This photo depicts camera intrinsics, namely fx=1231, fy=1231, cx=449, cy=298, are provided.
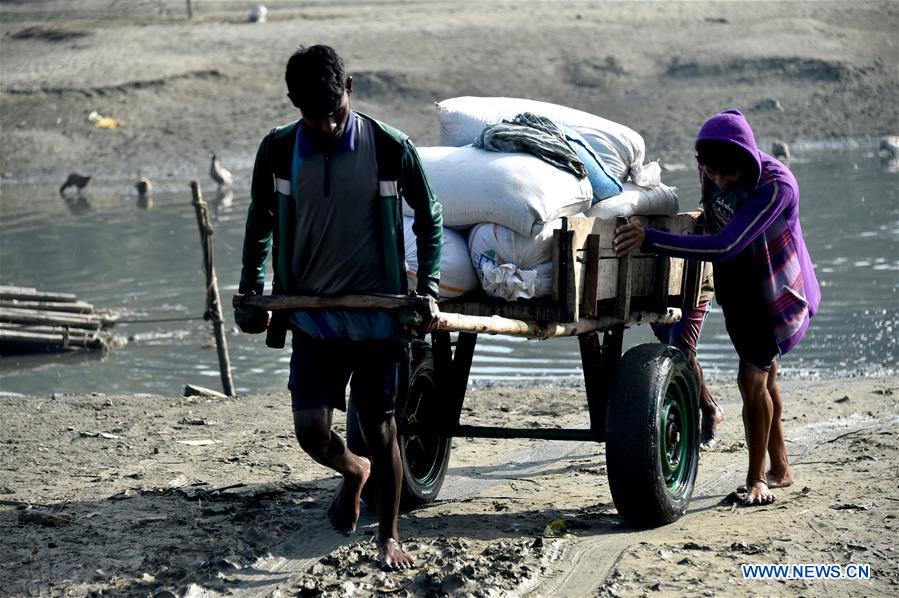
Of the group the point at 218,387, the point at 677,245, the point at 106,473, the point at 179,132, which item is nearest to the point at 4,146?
the point at 179,132

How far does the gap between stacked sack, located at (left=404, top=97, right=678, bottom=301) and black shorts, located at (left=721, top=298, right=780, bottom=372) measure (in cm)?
61

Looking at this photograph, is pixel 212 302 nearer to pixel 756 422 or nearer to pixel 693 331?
pixel 693 331

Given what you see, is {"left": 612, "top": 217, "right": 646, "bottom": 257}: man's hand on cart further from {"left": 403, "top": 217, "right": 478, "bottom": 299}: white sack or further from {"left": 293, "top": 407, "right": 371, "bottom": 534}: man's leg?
{"left": 293, "top": 407, "right": 371, "bottom": 534}: man's leg

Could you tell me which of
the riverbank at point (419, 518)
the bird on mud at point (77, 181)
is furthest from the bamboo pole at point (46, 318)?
the bird on mud at point (77, 181)

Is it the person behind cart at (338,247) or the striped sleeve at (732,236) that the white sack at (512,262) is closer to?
the striped sleeve at (732,236)

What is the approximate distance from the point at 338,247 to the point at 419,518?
1.60 meters

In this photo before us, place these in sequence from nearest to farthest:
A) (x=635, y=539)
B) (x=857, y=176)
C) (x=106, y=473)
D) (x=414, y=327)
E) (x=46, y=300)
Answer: (x=414, y=327), (x=635, y=539), (x=106, y=473), (x=46, y=300), (x=857, y=176)

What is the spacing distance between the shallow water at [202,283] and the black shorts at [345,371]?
5.60m

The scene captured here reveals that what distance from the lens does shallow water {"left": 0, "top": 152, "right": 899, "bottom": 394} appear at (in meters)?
10.5

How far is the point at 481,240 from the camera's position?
5113mm

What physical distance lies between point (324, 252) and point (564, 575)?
149cm

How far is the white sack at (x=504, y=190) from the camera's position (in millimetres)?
5039

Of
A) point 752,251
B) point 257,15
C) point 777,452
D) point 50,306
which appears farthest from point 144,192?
point 752,251

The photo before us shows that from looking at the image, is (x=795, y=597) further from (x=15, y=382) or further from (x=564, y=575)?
(x=15, y=382)
